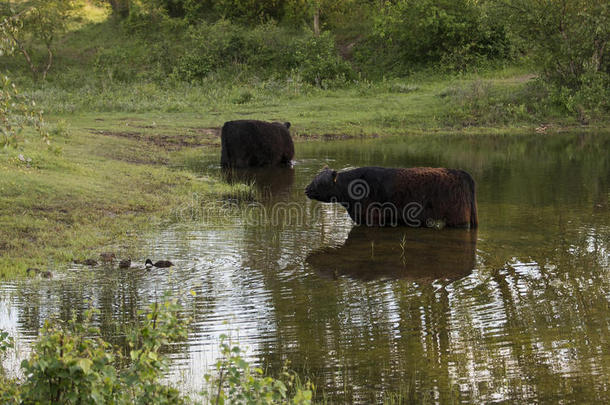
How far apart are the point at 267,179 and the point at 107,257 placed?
27.2ft

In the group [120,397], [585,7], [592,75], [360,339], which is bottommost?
[360,339]

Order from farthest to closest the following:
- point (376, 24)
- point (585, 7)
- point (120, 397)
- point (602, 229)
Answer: point (376, 24), point (585, 7), point (602, 229), point (120, 397)

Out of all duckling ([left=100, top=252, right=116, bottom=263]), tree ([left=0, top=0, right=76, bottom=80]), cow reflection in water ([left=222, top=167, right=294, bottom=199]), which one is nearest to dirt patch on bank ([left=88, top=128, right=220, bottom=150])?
cow reflection in water ([left=222, top=167, right=294, bottom=199])

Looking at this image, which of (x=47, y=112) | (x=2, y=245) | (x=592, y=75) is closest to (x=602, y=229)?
(x=2, y=245)

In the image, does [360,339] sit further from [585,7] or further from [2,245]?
[585,7]

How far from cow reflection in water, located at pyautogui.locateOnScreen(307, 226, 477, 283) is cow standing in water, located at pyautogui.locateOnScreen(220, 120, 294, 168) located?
8.04 metres

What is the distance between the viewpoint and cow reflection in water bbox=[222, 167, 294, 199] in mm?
15562

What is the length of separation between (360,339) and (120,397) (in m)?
2.86

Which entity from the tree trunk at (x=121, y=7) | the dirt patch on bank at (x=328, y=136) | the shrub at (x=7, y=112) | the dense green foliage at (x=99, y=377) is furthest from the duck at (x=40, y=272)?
the tree trunk at (x=121, y=7)

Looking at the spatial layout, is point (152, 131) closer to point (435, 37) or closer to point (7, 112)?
point (435, 37)

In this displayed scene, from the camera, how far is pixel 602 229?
1148cm

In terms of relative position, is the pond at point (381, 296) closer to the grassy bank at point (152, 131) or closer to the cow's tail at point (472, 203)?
the cow's tail at point (472, 203)

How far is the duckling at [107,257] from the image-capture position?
952 cm

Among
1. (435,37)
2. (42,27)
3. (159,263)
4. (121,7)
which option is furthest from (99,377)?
(121,7)
